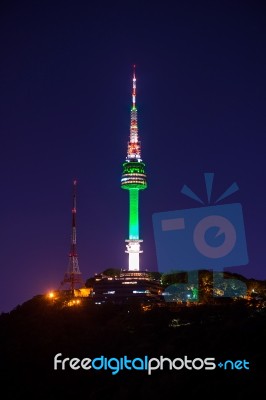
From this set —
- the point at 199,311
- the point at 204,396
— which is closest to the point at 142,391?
the point at 204,396

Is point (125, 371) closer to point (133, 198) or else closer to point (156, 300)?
point (156, 300)

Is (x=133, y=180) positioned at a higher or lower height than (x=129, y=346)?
higher
